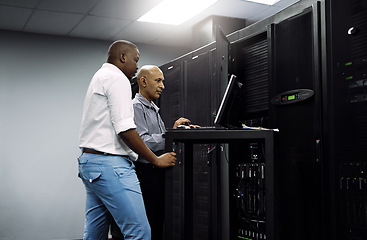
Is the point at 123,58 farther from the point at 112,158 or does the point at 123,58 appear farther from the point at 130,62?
the point at 112,158

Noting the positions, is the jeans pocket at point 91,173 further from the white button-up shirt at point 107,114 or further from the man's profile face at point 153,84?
the man's profile face at point 153,84

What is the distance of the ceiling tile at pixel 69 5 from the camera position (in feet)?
14.2

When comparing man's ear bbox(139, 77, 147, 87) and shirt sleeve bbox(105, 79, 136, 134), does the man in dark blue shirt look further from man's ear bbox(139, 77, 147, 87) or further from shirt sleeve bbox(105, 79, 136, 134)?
shirt sleeve bbox(105, 79, 136, 134)

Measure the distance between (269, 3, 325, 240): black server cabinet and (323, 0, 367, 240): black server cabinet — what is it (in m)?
0.08

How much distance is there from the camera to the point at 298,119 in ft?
7.61

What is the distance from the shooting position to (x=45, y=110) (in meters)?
5.35

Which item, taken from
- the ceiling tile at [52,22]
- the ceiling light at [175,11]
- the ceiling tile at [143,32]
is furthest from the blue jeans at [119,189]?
the ceiling tile at [143,32]

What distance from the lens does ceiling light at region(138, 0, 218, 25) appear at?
14.6 ft

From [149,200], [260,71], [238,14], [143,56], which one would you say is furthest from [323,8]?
[143,56]

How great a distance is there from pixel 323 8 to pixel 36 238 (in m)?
4.24

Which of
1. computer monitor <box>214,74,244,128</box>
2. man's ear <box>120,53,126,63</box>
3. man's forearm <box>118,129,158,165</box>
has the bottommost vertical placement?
man's forearm <box>118,129,158,165</box>

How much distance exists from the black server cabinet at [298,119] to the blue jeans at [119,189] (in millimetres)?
826

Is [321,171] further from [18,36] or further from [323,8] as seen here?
[18,36]

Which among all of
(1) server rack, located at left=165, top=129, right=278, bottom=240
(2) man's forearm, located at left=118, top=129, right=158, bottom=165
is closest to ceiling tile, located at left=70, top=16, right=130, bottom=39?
(1) server rack, located at left=165, top=129, right=278, bottom=240
